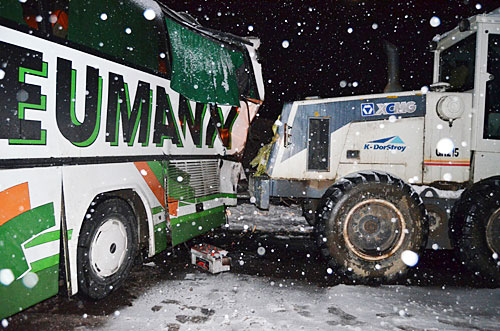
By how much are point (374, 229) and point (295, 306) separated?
1.55 metres

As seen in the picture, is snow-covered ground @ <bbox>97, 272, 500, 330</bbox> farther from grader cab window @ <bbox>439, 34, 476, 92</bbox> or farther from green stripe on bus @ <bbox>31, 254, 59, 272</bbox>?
grader cab window @ <bbox>439, 34, 476, 92</bbox>

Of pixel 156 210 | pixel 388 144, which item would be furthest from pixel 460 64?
pixel 156 210

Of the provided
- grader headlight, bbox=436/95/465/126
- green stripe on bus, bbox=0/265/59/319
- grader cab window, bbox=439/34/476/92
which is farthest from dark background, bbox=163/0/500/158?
green stripe on bus, bbox=0/265/59/319

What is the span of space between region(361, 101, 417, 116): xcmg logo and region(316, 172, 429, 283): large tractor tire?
2.96 feet

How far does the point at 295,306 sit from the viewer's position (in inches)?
154

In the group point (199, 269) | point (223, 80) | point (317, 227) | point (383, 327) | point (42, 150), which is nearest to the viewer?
point (42, 150)

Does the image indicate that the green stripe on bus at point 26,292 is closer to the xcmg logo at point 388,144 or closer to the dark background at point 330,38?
the xcmg logo at point 388,144

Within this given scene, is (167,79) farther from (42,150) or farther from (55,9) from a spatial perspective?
(42,150)

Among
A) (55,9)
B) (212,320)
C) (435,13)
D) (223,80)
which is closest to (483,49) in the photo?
(223,80)

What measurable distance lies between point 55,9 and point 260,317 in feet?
11.7

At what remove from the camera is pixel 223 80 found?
5730 mm

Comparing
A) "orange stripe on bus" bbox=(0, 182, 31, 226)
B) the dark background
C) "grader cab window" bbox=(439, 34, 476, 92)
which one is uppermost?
the dark background

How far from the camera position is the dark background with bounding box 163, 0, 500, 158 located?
52.3 feet

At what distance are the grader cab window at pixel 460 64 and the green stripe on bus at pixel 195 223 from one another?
4.36m
